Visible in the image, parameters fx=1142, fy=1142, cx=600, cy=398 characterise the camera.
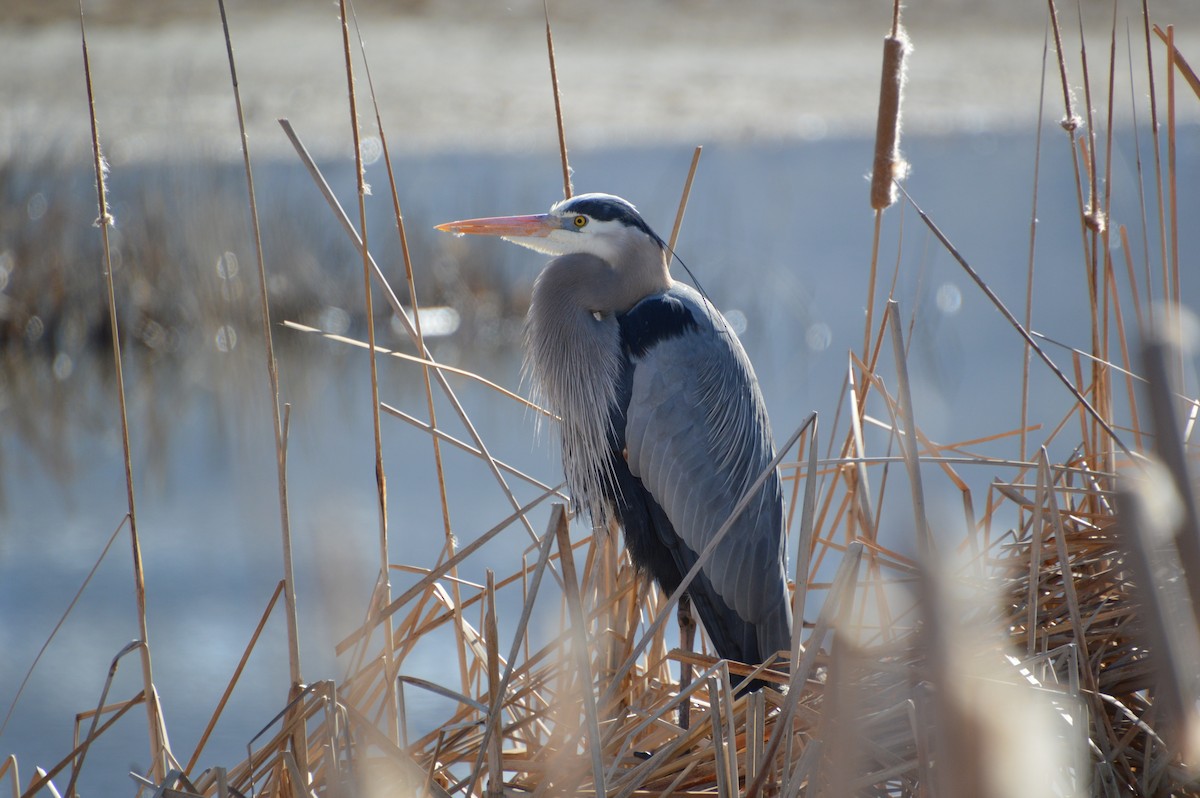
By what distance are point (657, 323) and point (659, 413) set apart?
163mm

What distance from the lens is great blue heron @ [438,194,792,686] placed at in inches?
80.7

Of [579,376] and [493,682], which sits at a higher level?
[579,376]

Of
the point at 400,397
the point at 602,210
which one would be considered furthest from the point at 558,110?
the point at 400,397

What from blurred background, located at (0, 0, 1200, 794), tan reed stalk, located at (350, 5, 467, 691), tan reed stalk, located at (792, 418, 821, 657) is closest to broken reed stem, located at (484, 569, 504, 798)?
blurred background, located at (0, 0, 1200, 794)

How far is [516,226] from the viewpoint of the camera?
2084mm

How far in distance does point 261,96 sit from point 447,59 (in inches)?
75.0

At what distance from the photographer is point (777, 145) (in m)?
8.35

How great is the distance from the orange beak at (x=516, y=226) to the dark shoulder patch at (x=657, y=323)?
22cm

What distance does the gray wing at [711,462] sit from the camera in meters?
2.04

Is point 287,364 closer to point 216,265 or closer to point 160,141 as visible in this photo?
point 216,265

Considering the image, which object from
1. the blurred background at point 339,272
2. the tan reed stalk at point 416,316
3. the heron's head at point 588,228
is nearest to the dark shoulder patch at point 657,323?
the heron's head at point 588,228

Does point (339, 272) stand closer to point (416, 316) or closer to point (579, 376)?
point (579, 376)

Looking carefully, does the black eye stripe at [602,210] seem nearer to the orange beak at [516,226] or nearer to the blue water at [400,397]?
the orange beak at [516,226]

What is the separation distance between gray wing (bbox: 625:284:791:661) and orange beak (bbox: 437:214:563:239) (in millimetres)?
268
